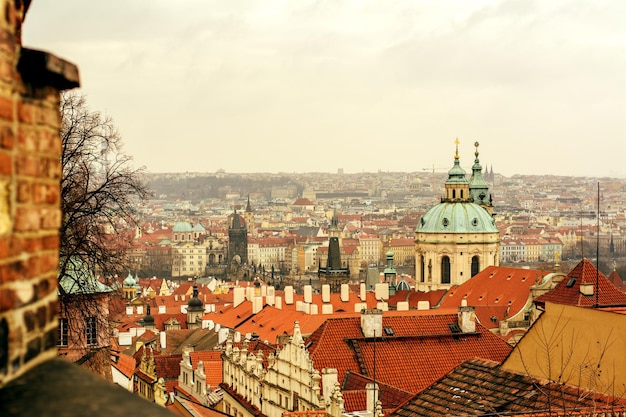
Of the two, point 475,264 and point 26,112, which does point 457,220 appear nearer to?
point 475,264

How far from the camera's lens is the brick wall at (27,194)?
2.29m

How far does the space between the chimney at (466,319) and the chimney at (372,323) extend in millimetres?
2444

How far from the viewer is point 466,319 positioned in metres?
28.9

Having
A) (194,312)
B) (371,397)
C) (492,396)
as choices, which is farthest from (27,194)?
(194,312)

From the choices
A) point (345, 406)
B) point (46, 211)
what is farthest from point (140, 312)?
point (46, 211)

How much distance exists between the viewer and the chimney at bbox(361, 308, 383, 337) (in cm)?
2738

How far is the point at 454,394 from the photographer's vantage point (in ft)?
43.1

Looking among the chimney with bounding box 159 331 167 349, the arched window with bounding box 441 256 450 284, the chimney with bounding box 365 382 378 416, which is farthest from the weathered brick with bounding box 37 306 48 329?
the arched window with bounding box 441 256 450 284

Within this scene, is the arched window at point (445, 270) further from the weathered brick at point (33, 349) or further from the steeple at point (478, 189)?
the weathered brick at point (33, 349)

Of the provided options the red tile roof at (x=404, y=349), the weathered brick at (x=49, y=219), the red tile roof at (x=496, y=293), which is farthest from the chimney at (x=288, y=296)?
the weathered brick at (x=49, y=219)

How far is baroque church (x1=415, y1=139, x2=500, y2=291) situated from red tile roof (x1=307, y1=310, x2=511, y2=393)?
36141 mm

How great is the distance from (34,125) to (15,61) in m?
0.16

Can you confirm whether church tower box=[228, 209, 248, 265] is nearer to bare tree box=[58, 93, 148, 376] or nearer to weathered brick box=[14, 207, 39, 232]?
bare tree box=[58, 93, 148, 376]

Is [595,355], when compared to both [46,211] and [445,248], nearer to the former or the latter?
[46,211]
